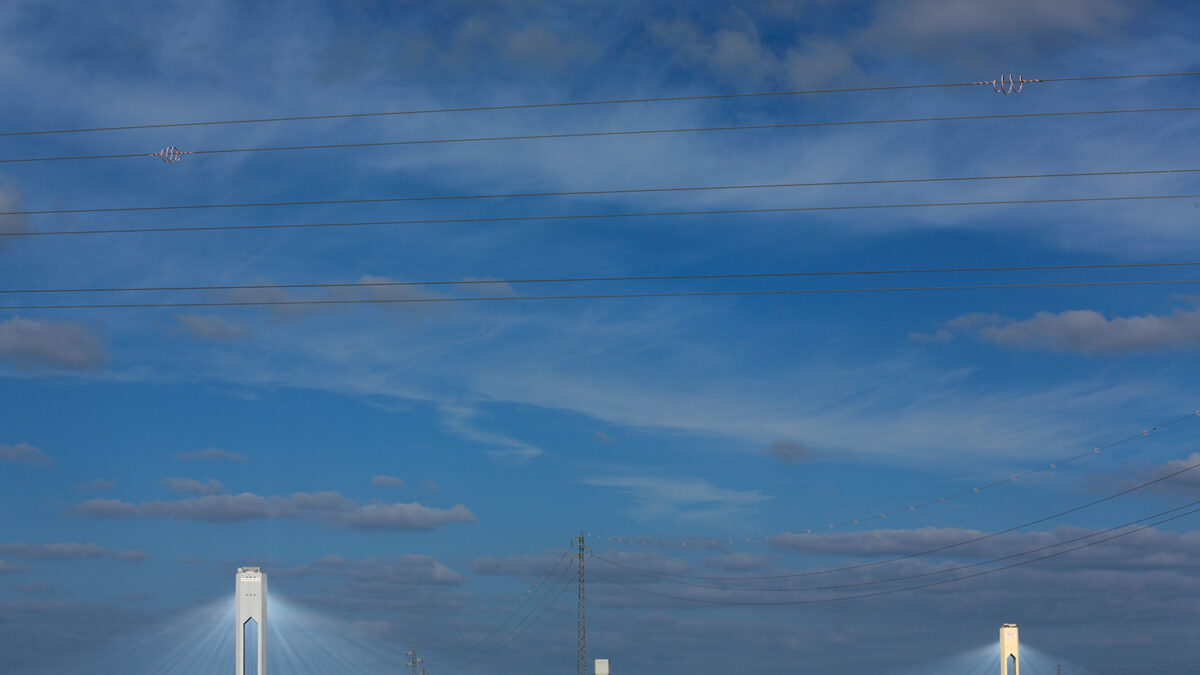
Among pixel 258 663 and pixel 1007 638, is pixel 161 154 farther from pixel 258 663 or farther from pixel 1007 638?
pixel 1007 638

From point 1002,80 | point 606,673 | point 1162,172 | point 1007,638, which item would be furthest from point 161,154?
point 1007,638

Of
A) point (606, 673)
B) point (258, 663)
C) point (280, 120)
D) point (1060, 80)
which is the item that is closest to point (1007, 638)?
point (606, 673)

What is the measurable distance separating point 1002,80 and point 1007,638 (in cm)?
9053

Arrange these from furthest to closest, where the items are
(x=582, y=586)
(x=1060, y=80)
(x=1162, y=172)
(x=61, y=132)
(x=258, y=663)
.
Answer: (x=582, y=586), (x=258, y=663), (x=61, y=132), (x=1162, y=172), (x=1060, y=80)

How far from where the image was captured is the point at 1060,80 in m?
53.0

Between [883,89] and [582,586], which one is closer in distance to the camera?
[883,89]

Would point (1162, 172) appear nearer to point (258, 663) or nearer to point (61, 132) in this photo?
point (61, 132)

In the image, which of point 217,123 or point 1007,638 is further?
point 1007,638

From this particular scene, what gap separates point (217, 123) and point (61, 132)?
11727mm

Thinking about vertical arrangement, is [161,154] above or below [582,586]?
above

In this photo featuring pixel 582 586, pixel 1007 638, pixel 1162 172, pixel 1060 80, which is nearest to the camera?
pixel 1060 80

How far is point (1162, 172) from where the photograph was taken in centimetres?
5797

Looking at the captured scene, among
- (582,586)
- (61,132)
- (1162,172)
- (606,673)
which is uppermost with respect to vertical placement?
(61,132)

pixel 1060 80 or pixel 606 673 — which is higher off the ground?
pixel 1060 80
